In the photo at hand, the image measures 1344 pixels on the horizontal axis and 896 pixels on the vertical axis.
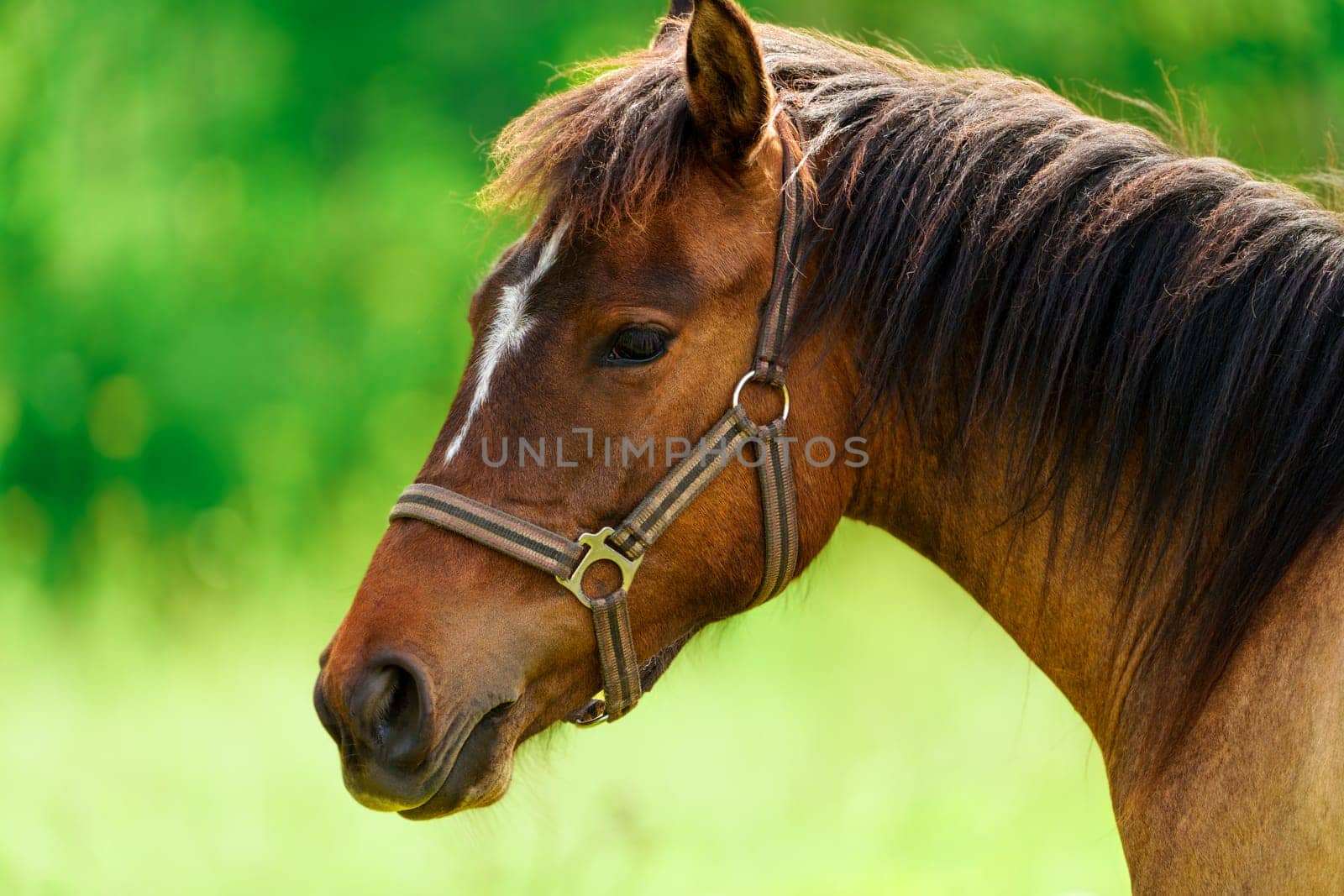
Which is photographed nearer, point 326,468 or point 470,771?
point 470,771

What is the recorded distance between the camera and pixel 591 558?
1654 millimetres

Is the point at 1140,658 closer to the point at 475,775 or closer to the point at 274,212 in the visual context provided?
the point at 475,775

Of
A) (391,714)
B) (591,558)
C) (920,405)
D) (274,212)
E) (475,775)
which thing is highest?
(920,405)

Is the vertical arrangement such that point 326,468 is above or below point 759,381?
below

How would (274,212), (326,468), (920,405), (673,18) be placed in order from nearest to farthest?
1. (920,405)
2. (673,18)
3. (326,468)
4. (274,212)

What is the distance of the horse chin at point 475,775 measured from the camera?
1588mm

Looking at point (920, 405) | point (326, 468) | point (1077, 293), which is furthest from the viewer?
point (326, 468)

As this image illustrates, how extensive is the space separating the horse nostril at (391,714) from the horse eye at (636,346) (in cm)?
53

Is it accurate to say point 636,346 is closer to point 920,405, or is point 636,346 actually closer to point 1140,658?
point 920,405

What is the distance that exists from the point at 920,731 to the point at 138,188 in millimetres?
4191

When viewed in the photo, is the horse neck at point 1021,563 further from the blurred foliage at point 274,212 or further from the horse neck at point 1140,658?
the blurred foliage at point 274,212

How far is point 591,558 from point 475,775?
1.15 ft

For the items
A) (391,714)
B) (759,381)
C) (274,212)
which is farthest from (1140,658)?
(274,212)

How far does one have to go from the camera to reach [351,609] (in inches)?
63.4
